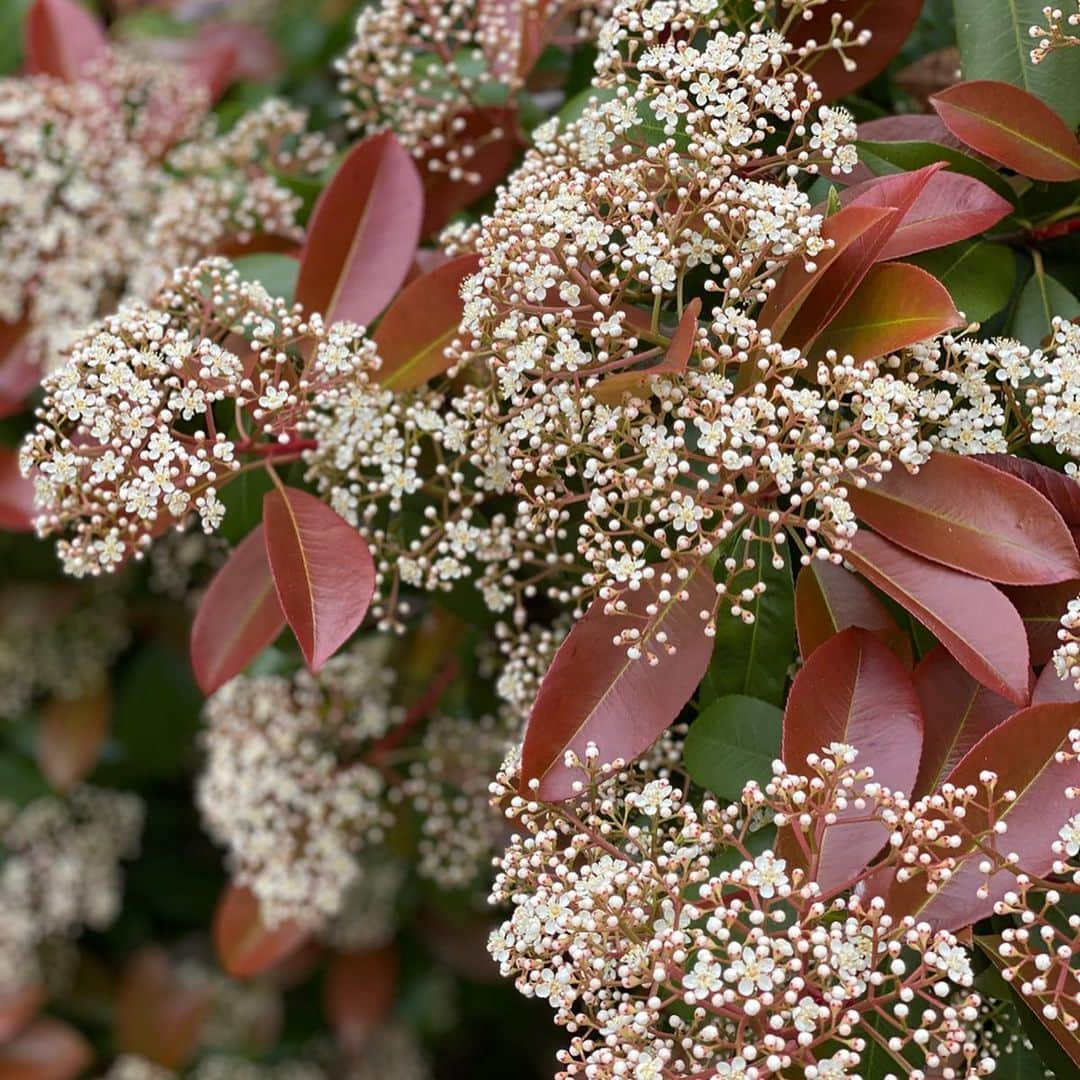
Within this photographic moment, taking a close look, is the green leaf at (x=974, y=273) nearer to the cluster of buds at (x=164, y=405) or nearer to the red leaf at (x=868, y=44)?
the red leaf at (x=868, y=44)

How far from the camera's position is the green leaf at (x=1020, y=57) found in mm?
976

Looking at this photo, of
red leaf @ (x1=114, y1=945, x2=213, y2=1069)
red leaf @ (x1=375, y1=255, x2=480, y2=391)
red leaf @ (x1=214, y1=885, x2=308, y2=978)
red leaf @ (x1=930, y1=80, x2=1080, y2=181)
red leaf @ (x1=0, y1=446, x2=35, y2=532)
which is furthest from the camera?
red leaf @ (x1=114, y1=945, x2=213, y2=1069)

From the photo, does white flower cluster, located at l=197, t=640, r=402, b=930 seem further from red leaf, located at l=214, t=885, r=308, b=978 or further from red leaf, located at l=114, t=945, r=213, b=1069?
red leaf, located at l=114, t=945, r=213, b=1069

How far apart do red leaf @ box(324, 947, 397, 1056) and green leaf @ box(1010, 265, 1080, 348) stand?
4.85 feet

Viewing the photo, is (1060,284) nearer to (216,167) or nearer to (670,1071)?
(670,1071)

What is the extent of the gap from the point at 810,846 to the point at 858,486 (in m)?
0.24

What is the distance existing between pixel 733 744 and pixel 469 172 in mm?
685

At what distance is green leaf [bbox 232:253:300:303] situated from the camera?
122 cm

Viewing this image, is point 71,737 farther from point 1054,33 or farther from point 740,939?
point 1054,33

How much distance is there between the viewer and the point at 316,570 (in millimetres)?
960

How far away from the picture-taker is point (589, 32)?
1.26 m

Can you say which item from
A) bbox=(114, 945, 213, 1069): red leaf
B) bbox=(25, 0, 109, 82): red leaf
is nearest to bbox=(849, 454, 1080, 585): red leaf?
bbox=(25, 0, 109, 82): red leaf

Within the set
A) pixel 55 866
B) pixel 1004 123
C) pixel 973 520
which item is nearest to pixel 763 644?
pixel 973 520

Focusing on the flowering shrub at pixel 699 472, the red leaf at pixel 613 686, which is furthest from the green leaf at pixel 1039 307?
the red leaf at pixel 613 686
